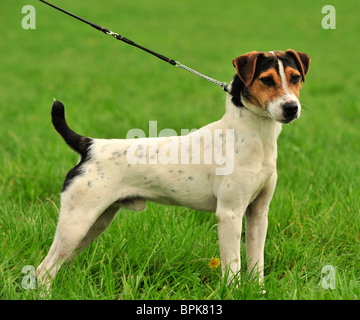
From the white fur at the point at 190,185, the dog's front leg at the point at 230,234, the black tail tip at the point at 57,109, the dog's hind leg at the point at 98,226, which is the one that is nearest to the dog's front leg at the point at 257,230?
the white fur at the point at 190,185

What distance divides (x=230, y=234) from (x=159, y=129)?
480 centimetres

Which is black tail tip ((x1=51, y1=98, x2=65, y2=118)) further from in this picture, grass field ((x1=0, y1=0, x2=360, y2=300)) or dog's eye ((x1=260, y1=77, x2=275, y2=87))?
dog's eye ((x1=260, y1=77, x2=275, y2=87))

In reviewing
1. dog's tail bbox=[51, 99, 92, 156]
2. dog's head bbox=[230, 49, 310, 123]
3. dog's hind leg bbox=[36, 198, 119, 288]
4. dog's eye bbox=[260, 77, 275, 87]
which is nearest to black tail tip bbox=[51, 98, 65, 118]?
dog's tail bbox=[51, 99, 92, 156]

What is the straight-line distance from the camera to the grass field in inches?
143

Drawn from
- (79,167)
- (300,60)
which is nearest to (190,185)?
(79,167)

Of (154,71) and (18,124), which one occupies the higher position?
(154,71)

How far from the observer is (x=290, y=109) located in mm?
3186

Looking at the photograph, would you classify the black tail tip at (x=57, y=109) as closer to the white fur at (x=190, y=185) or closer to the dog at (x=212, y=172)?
the dog at (x=212, y=172)

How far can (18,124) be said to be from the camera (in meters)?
8.47

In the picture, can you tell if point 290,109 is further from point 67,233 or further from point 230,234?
point 67,233
